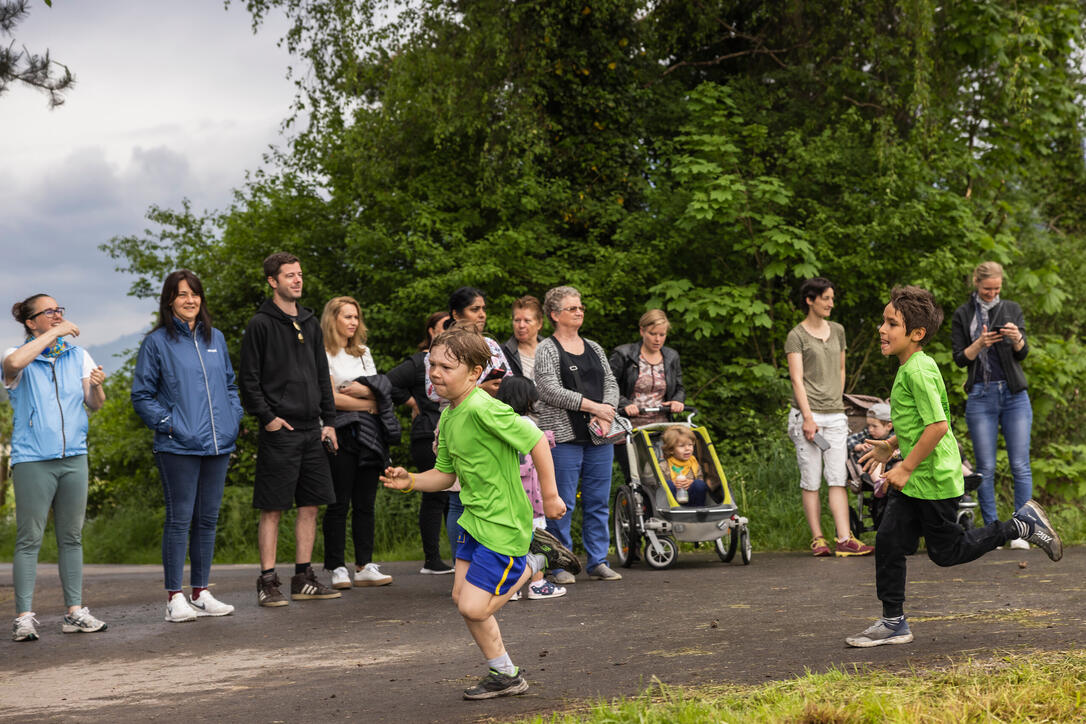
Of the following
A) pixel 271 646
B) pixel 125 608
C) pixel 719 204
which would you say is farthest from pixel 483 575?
pixel 719 204

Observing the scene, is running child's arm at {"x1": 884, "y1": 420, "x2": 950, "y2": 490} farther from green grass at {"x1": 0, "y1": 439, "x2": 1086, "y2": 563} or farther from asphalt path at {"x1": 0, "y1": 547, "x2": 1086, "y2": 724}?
green grass at {"x1": 0, "y1": 439, "x2": 1086, "y2": 563}

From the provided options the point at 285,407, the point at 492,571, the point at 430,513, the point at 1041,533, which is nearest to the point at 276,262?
the point at 285,407

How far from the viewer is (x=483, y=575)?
486cm

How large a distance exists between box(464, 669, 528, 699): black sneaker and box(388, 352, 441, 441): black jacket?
3991 mm

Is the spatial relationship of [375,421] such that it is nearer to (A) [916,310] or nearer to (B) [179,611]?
(B) [179,611]

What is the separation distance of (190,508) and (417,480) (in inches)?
118

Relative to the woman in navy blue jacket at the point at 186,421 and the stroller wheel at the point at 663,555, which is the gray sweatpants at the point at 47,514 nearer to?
the woman in navy blue jacket at the point at 186,421

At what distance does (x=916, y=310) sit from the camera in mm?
5602

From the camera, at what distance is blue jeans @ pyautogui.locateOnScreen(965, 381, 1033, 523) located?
9625 millimetres

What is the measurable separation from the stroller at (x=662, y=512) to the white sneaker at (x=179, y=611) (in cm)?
359

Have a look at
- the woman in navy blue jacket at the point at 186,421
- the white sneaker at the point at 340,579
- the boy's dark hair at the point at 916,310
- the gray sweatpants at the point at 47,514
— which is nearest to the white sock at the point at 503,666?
the boy's dark hair at the point at 916,310

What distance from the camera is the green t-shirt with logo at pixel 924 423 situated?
5.46 m

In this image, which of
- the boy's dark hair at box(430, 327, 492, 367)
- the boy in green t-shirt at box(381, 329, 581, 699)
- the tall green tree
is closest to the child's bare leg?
the boy in green t-shirt at box(381, 329, 581, 699)

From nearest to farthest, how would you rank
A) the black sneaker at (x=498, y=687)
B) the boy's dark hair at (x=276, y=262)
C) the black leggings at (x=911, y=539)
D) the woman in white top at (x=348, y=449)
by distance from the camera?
the black sneaker at (x=498, y=687) < the black leggings at (x=911, y=539) < the boy's dark hair at (x=276, y=262) < the woman in white top at (x=348, y=449)
